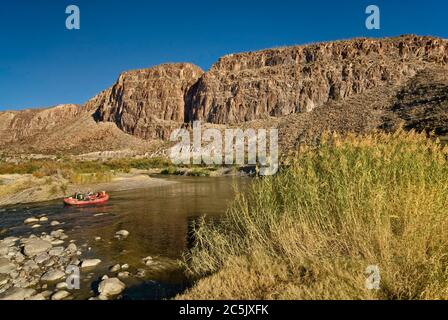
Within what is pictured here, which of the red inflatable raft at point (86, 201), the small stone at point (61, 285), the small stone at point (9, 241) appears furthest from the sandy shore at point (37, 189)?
the small stone at point (61, 285)

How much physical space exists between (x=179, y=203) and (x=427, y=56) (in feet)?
293

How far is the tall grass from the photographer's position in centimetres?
444

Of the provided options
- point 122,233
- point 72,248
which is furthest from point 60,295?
point 122,233

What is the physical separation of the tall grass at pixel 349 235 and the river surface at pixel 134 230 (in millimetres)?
1291

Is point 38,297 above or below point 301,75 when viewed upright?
below

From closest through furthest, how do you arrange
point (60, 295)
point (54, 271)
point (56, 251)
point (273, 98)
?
1. point (60, 295)
2. point (54, 271)
3. point (56, 251)
4. point (273, 98)

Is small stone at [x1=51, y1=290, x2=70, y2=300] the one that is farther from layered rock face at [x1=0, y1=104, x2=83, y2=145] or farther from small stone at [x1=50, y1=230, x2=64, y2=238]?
layered rock face at [x1=0, y1=104, x2=83, y2=145]

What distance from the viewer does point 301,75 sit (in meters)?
102

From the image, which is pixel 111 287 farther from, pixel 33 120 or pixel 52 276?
pixel 33 120

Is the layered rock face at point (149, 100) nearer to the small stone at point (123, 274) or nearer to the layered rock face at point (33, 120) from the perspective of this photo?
the layered rock face at point (33, 120)

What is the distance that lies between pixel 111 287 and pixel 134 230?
5658 mm

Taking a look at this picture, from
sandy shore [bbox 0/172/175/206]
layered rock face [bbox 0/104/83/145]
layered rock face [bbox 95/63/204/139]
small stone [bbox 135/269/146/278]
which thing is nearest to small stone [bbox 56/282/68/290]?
small stone [bbox 135/269/146/278]

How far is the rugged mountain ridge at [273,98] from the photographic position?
6588 centimetres

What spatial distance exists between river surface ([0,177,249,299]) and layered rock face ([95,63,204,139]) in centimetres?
10261
